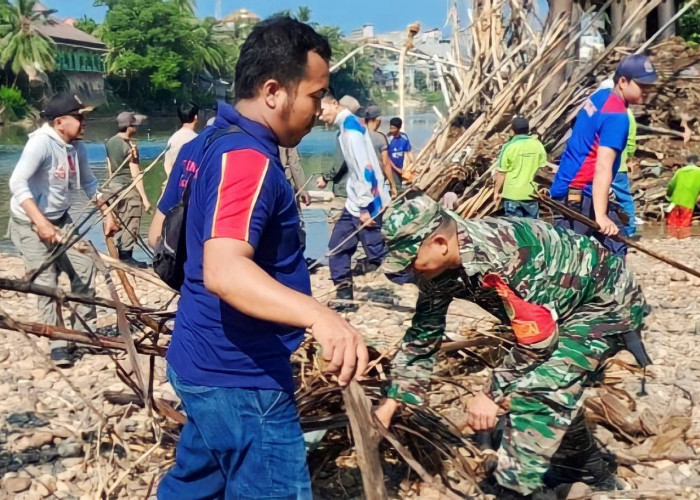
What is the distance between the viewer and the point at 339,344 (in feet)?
5.71

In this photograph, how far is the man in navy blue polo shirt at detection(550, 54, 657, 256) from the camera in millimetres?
4930

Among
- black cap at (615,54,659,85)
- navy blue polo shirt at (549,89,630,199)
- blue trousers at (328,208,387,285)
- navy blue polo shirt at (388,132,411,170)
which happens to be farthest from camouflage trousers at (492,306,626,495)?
navy blue polo shirt at (388,132,411,170)

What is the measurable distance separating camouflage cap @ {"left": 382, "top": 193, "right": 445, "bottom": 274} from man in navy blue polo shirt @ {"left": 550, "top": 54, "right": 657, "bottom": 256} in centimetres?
233

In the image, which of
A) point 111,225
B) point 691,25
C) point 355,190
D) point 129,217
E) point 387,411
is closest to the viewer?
point 387,411

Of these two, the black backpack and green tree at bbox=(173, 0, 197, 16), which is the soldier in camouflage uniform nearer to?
the black backpack

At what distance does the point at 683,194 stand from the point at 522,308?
984 centimetres

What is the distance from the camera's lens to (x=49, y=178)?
210 inches

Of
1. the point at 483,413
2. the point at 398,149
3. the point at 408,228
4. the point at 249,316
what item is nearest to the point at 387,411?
the point at 483,413

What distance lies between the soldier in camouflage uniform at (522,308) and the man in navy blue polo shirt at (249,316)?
2.33 feet

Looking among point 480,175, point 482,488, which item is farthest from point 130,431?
point 480,175

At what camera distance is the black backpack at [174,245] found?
89.2 inches

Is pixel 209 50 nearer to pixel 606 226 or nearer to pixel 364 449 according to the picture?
pixel 606 226

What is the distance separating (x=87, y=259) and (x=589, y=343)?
11.9 feet

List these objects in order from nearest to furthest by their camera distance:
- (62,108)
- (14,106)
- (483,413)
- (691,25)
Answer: (483,413) < (62,108) < (691,25) < (14,106)
